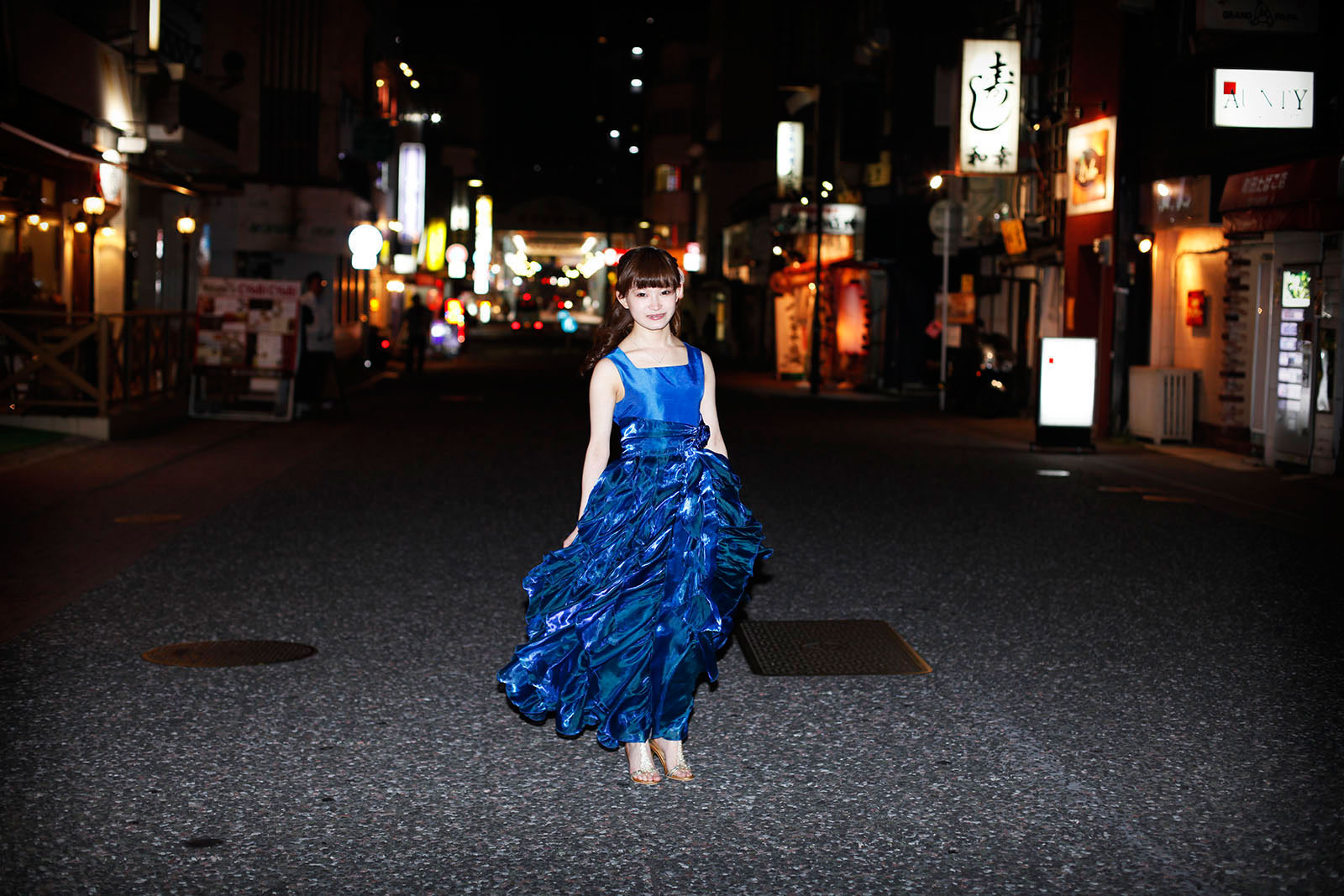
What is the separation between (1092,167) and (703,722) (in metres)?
18.0

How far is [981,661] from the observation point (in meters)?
7.03

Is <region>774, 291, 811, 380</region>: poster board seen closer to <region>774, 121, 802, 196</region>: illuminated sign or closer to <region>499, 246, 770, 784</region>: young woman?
<region>774, 121, 802, 196</region>: illuminated sign

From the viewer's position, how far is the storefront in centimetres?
1530

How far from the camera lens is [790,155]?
48.4 meters

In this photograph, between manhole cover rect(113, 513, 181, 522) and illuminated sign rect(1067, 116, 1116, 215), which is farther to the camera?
illuminated sign rect(1067, 116, 1116, 215)

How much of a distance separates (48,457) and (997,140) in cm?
1736

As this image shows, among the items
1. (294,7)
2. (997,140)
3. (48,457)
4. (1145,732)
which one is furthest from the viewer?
(294,7)

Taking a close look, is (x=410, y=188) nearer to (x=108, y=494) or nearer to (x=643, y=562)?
(x=108, y=494)

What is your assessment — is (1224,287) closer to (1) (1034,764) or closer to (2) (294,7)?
(1) (1034,764)

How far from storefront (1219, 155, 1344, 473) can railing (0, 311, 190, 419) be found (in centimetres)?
1294

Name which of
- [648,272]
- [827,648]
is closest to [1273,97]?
[827,648]

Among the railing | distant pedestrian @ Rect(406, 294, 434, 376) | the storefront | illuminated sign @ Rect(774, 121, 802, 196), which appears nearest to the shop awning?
the storefront

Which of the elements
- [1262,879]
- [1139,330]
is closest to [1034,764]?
[1262,879]

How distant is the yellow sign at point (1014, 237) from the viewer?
2611 centimetres
